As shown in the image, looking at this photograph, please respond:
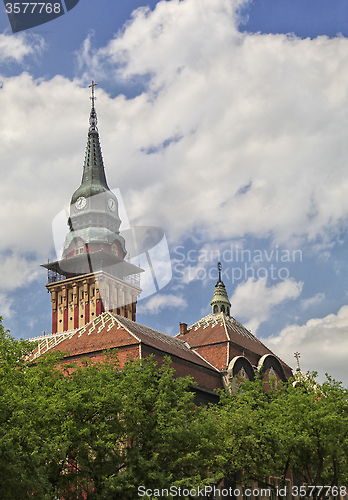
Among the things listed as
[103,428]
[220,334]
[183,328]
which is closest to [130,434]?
[103,428]

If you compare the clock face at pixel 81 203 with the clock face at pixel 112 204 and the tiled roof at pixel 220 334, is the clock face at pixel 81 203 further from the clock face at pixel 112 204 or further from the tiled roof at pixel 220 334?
the tiled roof at pixel 220 334

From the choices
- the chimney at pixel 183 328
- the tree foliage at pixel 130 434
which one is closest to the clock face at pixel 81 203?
the chimney at pixel 183 328

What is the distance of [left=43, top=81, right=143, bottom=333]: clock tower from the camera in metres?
84.9

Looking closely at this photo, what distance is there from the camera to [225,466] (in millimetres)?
42562

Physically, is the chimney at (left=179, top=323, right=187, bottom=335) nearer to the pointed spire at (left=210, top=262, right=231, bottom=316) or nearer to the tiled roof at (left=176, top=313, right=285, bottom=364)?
the tiled roof at (left=176, top=313, right=285, bottom=364)

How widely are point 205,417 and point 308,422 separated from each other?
682 cm

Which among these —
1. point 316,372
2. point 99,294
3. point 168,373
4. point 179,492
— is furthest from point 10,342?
point 99,294

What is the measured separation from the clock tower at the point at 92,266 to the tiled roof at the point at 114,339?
25.9m

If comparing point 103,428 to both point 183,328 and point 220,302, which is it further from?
point 220,302

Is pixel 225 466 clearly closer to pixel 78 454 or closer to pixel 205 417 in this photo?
pixel 205 417

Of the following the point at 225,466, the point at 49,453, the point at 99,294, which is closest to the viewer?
the point at 49,453

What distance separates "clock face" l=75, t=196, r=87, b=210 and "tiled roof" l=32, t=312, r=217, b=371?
39561 millimetres

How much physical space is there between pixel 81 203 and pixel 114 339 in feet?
158

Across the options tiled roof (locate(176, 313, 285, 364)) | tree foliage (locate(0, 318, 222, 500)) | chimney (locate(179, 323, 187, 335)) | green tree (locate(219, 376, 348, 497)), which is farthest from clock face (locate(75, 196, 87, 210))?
tree foliage (locate(0, 318, 222, 500))
